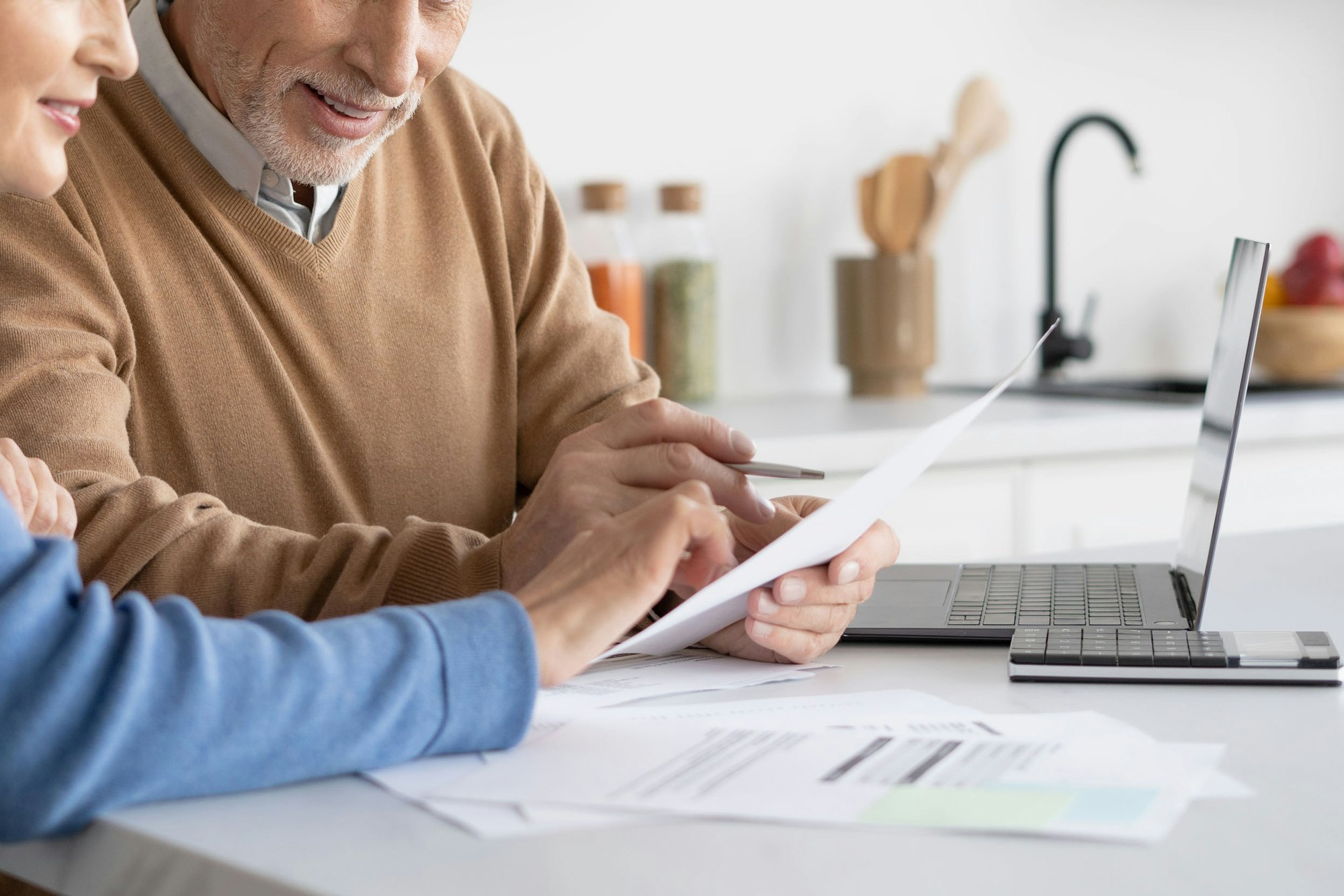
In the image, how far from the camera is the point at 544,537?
3.36 ft

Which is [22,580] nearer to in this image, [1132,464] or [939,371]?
[1132,464]

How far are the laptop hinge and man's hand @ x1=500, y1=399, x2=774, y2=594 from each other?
1.00 feet

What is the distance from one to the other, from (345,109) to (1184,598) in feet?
2.78

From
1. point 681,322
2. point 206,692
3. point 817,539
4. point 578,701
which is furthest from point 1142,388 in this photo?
point 206,692

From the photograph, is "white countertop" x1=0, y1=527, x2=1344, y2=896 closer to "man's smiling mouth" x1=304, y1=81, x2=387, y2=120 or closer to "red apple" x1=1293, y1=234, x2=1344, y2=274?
"man's smiling mouth" x1=304, y1=81, x2=387, y2=120

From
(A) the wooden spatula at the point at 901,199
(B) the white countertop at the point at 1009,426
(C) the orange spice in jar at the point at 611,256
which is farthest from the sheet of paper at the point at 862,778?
(A) the wooden spatula at the point at 901,199

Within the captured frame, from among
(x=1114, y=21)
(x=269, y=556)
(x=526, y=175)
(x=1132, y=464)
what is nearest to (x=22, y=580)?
(x=269, y=556)

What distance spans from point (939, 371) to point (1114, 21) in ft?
2.75

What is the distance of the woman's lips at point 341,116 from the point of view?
1357 millimetres

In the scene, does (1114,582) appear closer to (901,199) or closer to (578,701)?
(578,701)

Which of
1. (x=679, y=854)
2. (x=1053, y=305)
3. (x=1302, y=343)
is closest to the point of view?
(x=679, y=854)

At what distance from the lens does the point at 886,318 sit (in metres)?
2.64

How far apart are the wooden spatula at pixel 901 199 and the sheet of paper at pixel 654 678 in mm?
1772

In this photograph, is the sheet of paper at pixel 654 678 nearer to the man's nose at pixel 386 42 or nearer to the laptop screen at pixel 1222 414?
the laptop screen at pixel 1222 414
